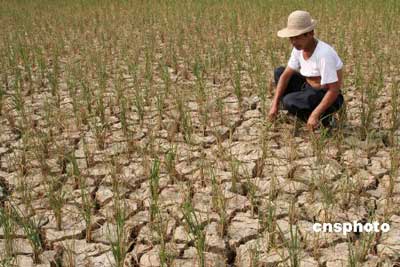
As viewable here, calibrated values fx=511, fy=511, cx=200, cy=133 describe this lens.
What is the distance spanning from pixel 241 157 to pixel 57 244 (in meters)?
1.27

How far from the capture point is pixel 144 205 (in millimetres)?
2697

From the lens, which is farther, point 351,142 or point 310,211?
point 351,142

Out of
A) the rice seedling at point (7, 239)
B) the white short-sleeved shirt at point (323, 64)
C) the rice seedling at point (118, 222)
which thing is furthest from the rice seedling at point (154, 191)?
the white short-sleeved shirt at point (323, 64)

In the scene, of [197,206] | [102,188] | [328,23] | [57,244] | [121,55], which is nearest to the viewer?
[57,244]

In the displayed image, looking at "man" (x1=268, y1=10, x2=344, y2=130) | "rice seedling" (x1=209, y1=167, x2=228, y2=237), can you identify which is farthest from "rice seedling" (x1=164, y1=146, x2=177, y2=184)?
"man" (x1=268, y1=10, x2=344, y2=130)

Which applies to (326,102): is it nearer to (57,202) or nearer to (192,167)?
(192,167)

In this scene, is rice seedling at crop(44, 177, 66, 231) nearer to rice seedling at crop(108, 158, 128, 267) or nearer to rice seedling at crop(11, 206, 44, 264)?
rice seedling at crop(11, 206, 44, 264)

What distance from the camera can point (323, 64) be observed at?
3143 mm

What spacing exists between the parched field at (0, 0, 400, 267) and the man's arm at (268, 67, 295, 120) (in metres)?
0.10

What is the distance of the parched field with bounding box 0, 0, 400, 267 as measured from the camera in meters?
2.30

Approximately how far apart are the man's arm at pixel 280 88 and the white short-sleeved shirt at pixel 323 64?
0.14m

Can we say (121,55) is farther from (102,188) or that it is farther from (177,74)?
(102,188)

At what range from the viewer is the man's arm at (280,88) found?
3.55m

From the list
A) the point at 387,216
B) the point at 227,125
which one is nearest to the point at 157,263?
the point at 387,216
